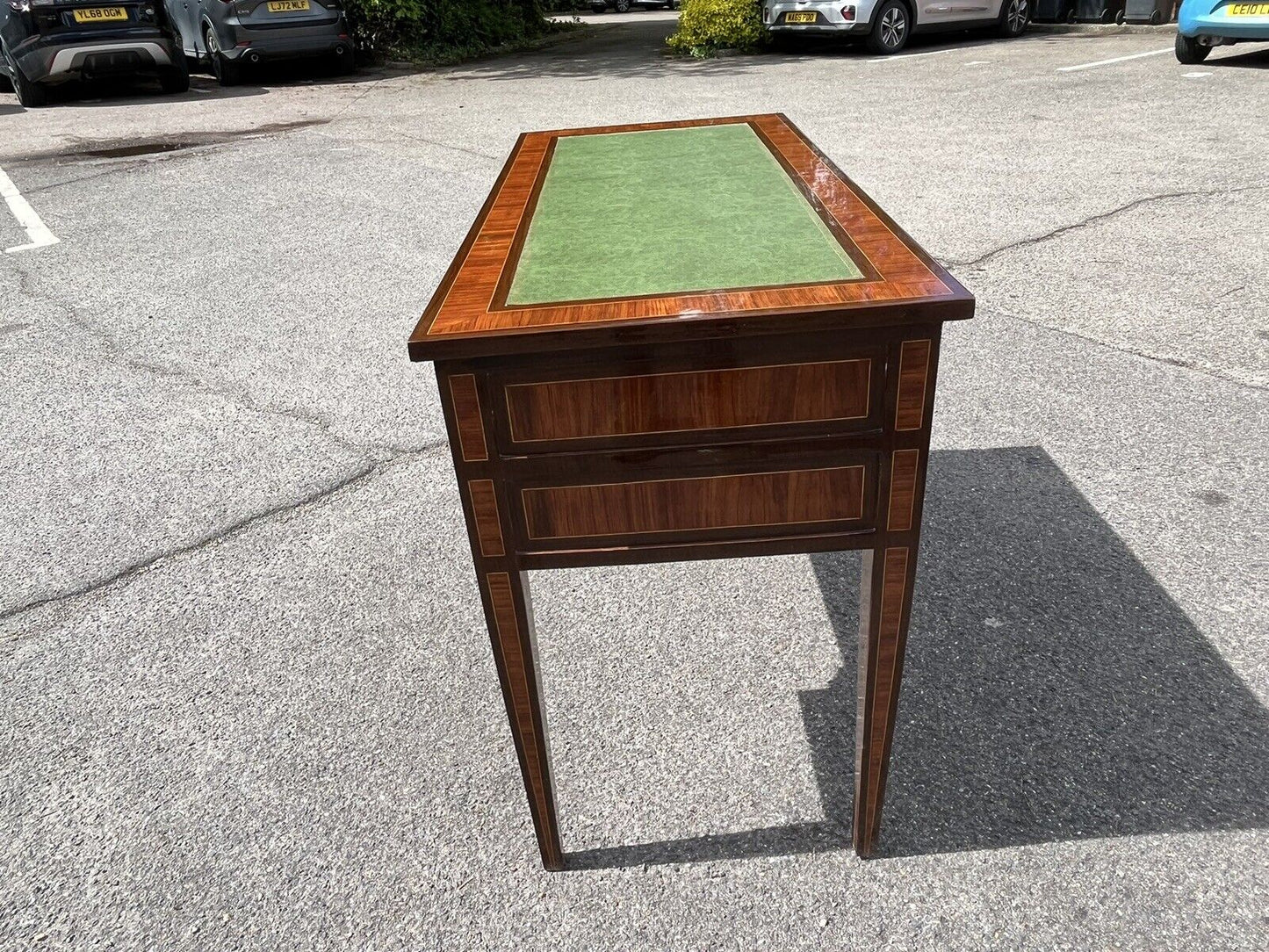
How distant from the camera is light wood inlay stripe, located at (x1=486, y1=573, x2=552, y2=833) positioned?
1.54 m

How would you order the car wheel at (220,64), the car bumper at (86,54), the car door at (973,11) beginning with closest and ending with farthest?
the car bumper at (86,54)
the car wheel at (220,64)
the car door at (973,11)

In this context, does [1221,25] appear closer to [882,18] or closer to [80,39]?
[882,18]

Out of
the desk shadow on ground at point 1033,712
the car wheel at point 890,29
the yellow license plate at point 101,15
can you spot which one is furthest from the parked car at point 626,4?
the desk shadow on ground at point 1033,712

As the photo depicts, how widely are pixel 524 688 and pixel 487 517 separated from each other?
361mm

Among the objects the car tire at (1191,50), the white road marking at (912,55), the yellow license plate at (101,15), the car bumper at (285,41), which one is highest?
the yellow license plate at (101,15)

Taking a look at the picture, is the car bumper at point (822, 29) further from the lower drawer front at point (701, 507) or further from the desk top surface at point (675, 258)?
the lower drawer front at point (701, 507)

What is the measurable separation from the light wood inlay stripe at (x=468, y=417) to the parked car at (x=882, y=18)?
34.9ft

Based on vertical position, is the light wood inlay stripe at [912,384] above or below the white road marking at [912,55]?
above

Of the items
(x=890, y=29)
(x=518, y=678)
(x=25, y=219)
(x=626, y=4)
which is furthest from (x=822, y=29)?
(x=626, y=4)

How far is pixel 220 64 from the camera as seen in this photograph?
1099cm

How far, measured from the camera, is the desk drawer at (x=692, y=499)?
1424 mm

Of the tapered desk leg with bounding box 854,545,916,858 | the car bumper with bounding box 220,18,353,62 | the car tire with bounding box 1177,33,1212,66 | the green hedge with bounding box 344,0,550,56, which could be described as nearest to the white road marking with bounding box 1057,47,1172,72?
the car tire with bounding box 1177,33,1212,66

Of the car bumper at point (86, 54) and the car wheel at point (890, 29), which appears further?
the car wheel at point (890, 29)

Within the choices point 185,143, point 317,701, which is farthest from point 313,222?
point 317,701
